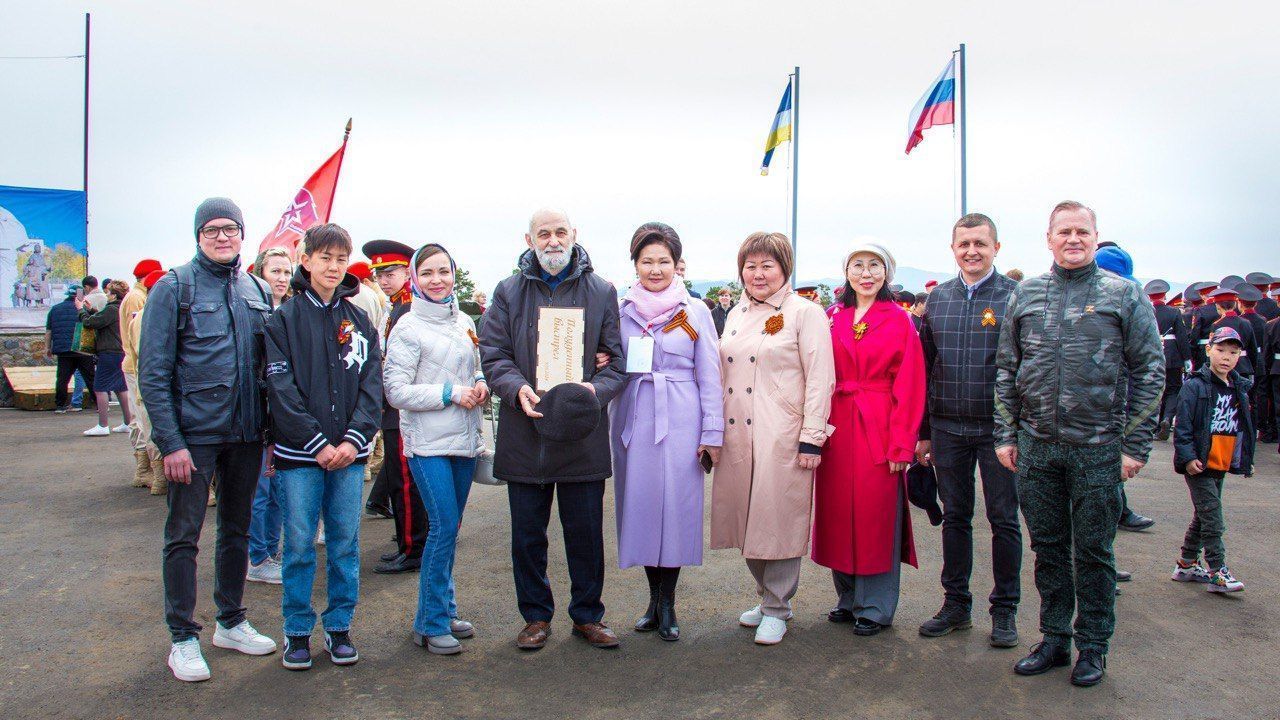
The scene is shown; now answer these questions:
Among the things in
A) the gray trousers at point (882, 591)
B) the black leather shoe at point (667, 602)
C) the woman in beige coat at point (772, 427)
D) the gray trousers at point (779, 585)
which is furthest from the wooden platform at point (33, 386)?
the gray trousers at point (882, 591)

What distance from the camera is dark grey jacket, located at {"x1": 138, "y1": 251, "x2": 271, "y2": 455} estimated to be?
3721 millimetres

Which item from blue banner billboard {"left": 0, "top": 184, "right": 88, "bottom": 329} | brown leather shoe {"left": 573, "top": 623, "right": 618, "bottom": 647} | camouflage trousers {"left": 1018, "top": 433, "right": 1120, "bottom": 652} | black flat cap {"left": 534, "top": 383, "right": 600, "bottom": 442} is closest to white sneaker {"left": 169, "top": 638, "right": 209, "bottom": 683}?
brown leather shoe {"left": 573, "top": 623, "right": 618, "bottom": 647}

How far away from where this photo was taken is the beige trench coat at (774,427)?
14.2 ft

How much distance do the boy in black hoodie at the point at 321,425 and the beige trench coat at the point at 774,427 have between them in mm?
1904

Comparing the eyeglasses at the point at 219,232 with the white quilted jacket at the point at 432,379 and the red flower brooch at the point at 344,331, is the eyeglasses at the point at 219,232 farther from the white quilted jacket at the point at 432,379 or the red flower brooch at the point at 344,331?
the white quilted jacket at the point at 432,379

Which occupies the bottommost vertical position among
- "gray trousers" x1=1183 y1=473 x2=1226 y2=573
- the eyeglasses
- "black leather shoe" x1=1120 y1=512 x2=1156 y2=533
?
"black leather shoe" x1=1120 y1=512 x2=1156 y2=533

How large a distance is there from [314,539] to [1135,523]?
6.17m

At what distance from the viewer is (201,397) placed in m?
3.83

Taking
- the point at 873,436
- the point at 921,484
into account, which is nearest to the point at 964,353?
the point at 873,436

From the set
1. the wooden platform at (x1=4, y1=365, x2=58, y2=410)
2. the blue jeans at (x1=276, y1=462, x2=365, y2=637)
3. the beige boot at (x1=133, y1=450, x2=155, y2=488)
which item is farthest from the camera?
the wooden platform at (x1=4, y1=365, x2=58, y2=410)

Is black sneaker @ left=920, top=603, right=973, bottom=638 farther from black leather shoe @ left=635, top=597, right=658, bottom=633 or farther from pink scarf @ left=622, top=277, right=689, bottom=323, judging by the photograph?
pink scarf @ left=622, top=277, right=689, bottom=323

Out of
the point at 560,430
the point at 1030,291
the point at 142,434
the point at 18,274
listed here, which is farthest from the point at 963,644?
the point at 18,274

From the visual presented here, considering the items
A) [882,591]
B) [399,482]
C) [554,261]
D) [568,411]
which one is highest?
[554,261]

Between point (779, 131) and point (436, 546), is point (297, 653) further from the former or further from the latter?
point (779, 131)
